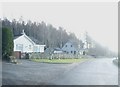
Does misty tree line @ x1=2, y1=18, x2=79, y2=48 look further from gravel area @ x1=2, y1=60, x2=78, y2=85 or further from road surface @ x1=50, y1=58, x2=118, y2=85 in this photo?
road surface @ x1=50, y1=58, x2=118, y2=85

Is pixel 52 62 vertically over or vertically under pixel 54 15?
under

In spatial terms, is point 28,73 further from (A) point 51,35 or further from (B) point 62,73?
(A) point 51,35

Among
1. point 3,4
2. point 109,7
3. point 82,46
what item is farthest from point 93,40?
point 3,4

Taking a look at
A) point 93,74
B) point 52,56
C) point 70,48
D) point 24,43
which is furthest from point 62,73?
point 24,43

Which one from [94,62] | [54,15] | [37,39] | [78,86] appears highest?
[54,15]

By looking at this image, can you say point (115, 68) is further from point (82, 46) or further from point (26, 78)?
point (26, 78)

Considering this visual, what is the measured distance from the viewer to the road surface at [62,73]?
1102cm

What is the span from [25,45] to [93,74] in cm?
218

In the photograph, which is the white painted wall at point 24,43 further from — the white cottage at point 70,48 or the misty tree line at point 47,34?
the white cottage at point 70,48

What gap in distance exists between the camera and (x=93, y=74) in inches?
444

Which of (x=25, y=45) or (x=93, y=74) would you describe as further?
(x=93, y=74)

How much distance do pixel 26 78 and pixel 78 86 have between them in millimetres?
1530

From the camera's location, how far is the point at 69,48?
1123 centimetres

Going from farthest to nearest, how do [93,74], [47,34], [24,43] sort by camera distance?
[93,74], [47,34], [24,43]
